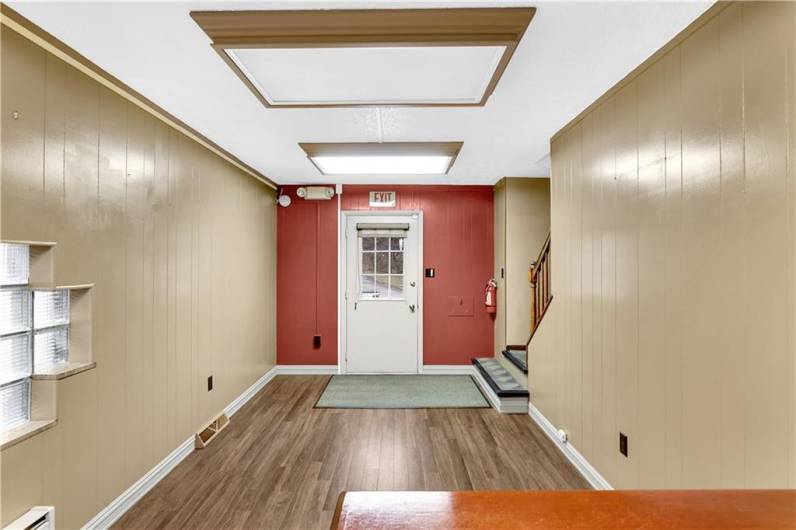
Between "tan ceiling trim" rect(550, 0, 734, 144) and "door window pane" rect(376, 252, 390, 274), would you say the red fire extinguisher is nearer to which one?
"door window pane" rect(376, 252, 390, 274)

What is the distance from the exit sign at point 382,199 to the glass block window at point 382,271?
0.44m

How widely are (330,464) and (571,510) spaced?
266 cm

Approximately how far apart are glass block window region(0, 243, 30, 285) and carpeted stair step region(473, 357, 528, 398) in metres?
3.55

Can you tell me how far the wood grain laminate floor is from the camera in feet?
7.23

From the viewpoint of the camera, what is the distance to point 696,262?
161cm

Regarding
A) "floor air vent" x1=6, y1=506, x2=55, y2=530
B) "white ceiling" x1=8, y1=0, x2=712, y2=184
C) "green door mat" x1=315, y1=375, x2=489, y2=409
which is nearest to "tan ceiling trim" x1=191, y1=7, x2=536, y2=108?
"white ceiling" x1=8, y1=0, x2=712, y2=184

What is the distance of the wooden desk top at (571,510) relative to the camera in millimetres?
408

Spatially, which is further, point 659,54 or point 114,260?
point 114,260

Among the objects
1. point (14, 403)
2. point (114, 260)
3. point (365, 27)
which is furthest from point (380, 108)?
point (14, 403)

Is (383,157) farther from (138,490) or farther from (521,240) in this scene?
(138,490)

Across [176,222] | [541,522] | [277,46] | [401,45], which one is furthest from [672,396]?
[176,222]

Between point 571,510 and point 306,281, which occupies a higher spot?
point 306,281

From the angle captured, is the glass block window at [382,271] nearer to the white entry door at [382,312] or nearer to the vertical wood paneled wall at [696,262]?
the white entry door at [382,312]

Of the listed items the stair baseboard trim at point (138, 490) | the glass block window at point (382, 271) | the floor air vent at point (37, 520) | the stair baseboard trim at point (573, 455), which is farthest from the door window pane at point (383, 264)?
the floor air vent at point (37, 520)
